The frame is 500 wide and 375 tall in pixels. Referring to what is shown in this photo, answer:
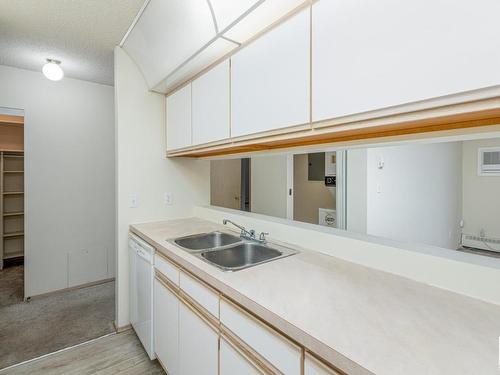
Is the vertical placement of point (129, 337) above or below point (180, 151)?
below

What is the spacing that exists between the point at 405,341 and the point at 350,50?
0.98 m

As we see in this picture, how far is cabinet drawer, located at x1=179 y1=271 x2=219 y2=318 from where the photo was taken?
119cm

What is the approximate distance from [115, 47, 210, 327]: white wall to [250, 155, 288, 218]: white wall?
146 cm

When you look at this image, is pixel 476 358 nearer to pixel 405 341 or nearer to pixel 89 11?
pixel 405 341

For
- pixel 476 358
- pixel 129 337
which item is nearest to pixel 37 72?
pixel 129 337

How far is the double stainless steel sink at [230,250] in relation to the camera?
5.19ft

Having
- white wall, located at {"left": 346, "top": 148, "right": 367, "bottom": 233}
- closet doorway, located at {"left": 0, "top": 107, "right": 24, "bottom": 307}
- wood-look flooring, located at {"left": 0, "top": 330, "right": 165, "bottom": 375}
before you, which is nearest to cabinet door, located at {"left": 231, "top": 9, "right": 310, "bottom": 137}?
white wall, located at {"left": 346, "top": 148, "right": 367, "bottom": 233}

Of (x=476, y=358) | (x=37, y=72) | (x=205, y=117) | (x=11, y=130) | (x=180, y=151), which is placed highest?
(x=37, y=72)

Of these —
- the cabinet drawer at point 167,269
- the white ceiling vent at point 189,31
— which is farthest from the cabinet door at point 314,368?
the white ceiling vent at point 189,31

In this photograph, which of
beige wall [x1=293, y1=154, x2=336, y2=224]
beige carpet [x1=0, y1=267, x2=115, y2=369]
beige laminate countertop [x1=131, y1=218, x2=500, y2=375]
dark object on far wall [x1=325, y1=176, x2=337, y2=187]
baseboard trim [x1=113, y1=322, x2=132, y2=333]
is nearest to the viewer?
beige laminate countertop [x1=131, y1=218, x2=500, y2=375]

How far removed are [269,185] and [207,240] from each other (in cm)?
192

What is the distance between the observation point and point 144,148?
95.2 inches

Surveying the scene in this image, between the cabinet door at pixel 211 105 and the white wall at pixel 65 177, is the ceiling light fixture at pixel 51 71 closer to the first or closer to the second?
the white wall at pixel 65 177

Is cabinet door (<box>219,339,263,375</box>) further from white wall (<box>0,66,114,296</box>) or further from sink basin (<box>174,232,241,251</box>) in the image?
white wall (<box>0,66,114,296</box>)
